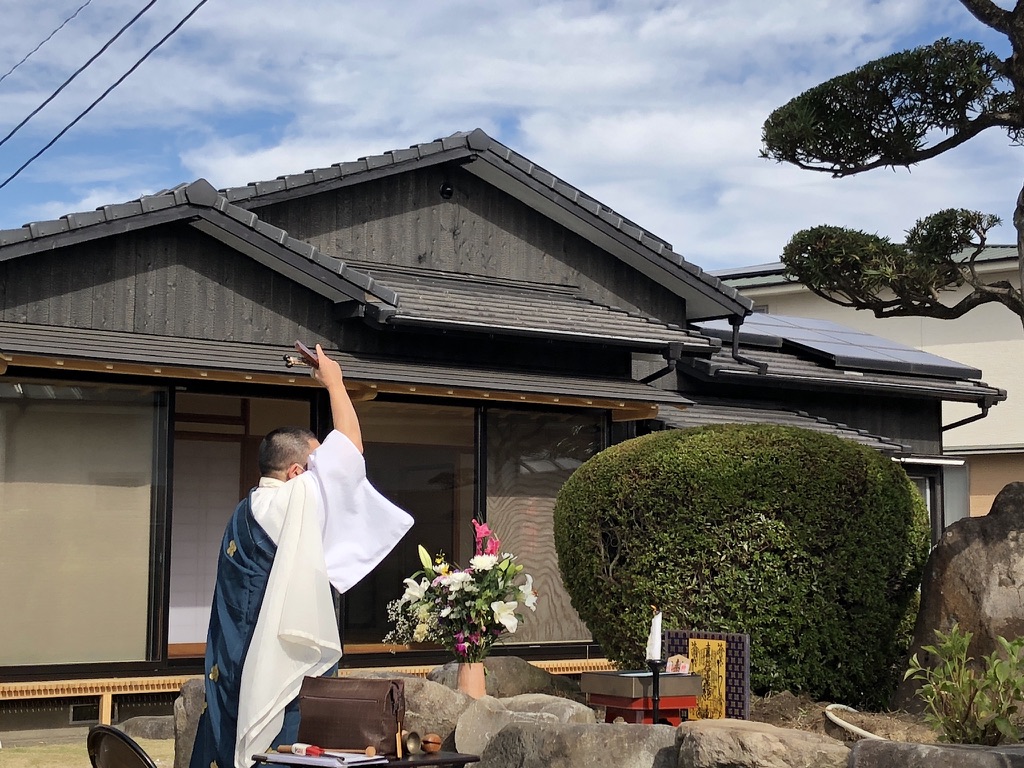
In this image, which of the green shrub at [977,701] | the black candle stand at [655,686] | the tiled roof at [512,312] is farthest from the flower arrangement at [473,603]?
the tiled roof at [512,312]

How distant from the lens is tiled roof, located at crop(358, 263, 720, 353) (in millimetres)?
11859

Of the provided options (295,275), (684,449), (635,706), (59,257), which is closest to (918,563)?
(684,449)

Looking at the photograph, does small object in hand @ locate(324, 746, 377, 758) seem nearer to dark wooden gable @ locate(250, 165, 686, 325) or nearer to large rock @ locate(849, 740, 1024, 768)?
large rock @ locate(849, 740, 1024, 768)

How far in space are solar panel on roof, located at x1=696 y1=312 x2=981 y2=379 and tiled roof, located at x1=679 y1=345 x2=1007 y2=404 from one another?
0.39 ft

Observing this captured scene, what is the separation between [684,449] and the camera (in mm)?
7473

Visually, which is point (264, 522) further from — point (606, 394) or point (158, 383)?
point (606, 394)

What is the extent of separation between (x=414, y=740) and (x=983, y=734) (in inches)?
98.5

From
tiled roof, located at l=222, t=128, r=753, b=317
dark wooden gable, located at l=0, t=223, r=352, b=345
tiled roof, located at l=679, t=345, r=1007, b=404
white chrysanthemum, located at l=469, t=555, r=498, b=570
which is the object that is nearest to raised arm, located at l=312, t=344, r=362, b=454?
white chrysanthemum, located at l=469, t=555, r=498, b=570

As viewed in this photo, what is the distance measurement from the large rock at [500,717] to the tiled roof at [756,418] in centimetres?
676

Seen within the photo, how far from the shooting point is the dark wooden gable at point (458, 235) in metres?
13.3

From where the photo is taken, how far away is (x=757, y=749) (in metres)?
5.33

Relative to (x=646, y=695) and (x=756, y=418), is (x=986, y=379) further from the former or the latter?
(x=646, y=695)

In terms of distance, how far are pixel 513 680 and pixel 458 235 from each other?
21.8ft

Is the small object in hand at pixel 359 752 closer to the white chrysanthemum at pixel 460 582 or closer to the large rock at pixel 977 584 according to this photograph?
the white chrysanthemum at pixel 460 582
